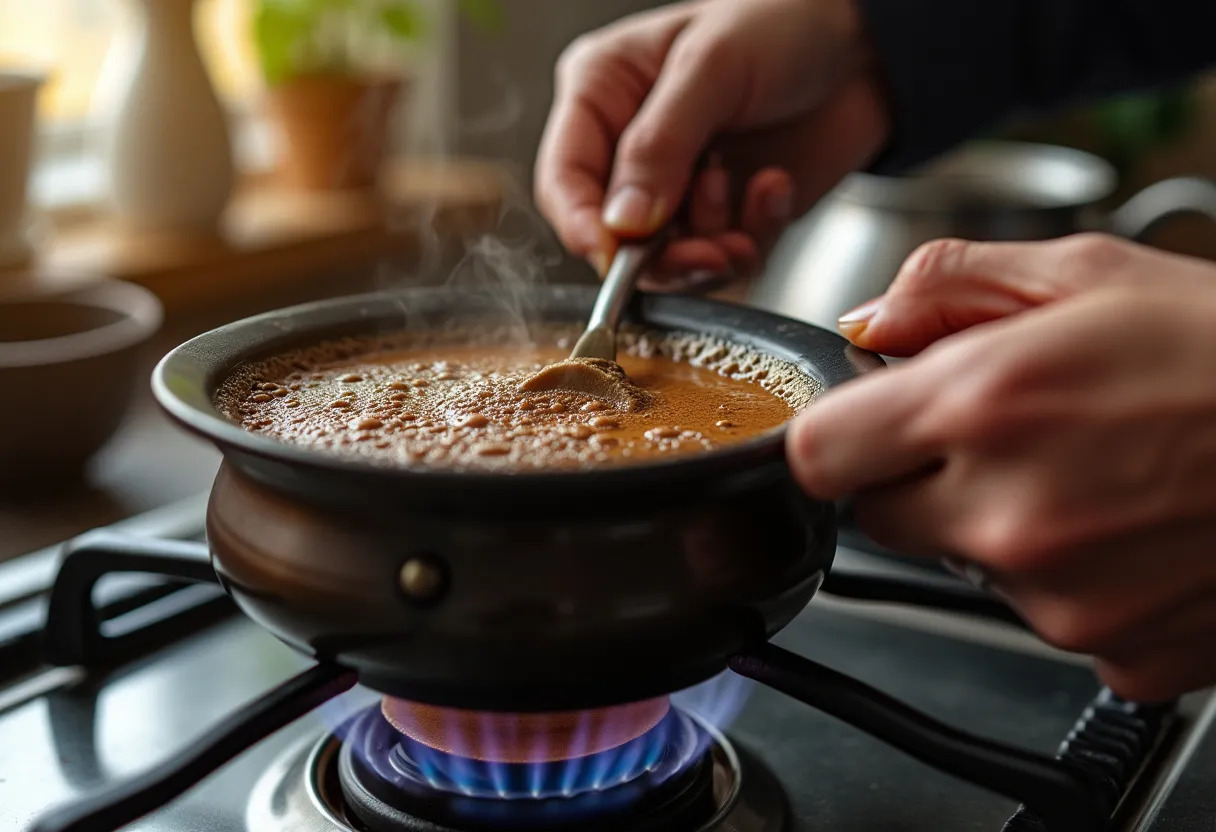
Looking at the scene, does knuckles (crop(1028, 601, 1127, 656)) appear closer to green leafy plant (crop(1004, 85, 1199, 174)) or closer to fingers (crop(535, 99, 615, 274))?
fingers (crop(535, 99, 615, 274))

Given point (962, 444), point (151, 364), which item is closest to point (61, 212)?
point (151, 364)

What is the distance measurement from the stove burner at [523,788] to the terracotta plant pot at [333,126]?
1177mm

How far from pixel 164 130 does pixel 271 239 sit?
0.62 feet

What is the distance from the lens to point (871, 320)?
68 cm

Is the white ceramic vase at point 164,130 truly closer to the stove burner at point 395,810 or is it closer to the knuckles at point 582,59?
the knuckles at point 582,59

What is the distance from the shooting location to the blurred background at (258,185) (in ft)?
3.66

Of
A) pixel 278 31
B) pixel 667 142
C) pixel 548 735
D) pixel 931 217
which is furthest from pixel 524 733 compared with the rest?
pixel 278 31

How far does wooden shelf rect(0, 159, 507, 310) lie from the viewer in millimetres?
1432

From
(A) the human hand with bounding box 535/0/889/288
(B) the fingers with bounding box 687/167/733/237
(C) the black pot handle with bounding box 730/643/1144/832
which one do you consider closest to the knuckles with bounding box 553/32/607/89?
(A) the human hand with bounding box 535/0/889/288

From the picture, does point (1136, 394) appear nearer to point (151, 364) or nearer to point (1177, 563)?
point (1177, 563)

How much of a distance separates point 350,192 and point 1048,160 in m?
0.96

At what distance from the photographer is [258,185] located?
189cm

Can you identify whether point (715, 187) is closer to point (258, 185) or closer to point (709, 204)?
point (709, 204)

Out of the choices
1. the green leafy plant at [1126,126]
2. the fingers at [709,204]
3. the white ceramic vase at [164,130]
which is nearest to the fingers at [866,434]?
the fingers at [709,204]
